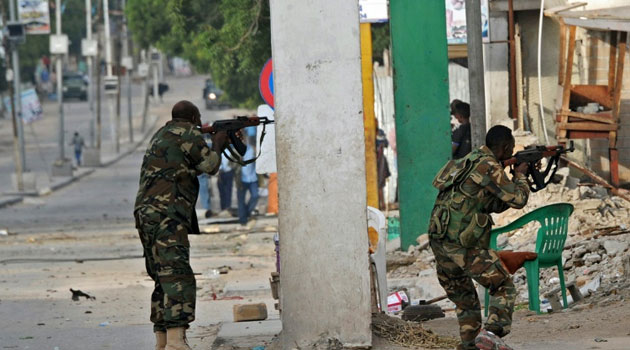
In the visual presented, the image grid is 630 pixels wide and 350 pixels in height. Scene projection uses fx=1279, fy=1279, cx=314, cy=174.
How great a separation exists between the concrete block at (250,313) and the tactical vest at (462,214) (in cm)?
292

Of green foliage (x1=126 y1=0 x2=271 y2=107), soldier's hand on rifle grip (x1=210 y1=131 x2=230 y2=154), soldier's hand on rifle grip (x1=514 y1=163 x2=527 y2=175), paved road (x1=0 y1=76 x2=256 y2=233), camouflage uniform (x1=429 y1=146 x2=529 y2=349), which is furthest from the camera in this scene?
paved road (x1=0 y1=76 x2=256 y2=233)

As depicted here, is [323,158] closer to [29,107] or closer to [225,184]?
[225,184]

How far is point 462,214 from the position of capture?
7.11 meters

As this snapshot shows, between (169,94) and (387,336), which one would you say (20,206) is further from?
(169,94)

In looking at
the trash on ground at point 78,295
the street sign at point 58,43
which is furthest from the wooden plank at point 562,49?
the street sign at point 58,43

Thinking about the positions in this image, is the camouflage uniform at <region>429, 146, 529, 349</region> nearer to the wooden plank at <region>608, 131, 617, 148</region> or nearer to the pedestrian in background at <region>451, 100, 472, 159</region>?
the pedestrian in background at <region>451, 100, 472, 159</region>

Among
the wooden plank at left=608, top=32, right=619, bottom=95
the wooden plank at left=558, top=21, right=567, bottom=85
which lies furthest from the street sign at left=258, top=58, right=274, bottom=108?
the wooden plank at left=558, top=21, right=567, bottom=85

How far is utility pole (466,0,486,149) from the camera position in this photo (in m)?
9.59

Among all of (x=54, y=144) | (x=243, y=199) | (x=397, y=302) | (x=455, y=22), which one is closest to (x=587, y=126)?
(x=455, y=22)

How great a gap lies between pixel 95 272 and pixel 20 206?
13675mm

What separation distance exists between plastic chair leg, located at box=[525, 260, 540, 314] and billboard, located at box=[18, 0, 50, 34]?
92.9 feet

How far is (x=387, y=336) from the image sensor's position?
789 centimetres

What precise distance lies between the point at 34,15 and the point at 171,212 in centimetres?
2990

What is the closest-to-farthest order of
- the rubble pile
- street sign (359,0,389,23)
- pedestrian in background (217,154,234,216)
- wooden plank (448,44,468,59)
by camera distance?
the rubble pile → street sign (359,0,389,23) → wooden plank (448,44,468,59) → pedestrian in background (217,154,234,216)
